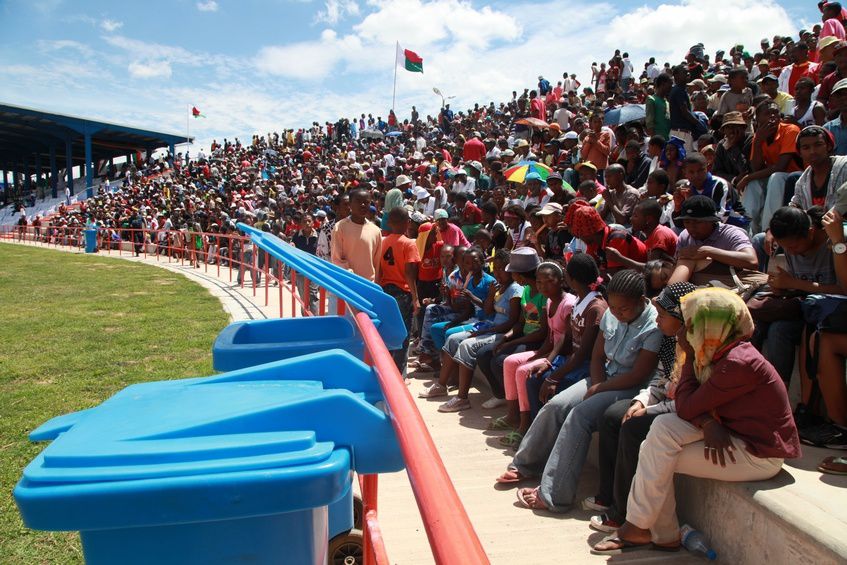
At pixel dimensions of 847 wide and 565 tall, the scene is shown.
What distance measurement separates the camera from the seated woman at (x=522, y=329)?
5414 millimetres

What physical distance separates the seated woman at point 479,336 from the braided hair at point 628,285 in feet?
5.92

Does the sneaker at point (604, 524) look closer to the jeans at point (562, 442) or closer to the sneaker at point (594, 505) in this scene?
the sneaker at point (594, 505)

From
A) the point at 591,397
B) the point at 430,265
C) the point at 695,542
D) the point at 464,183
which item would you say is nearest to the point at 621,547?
the point at 695,542

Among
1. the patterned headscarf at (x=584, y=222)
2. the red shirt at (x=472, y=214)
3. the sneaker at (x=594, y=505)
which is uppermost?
the red shirt at (x=472, y=214)

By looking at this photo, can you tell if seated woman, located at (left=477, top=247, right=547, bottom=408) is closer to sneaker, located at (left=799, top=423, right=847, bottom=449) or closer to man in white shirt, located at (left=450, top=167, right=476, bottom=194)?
sneaker, located at (left=799, top=423, right=847, bottom=449)

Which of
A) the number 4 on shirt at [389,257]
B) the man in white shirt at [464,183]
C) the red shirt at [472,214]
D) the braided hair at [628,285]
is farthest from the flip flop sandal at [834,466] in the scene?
the man in white shirt at [464,183]

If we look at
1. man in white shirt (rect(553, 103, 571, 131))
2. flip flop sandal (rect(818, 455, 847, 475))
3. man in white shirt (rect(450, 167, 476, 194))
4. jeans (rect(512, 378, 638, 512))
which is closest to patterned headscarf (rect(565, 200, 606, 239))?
jeans (rect(512, 378, 638, 512))

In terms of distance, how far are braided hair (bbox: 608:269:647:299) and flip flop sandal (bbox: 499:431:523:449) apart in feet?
4.85

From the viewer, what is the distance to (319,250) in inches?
439

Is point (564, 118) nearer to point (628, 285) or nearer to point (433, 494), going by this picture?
point (628, 285)

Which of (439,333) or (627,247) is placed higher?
(627,247)

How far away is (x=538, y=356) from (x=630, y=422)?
1.65 metres

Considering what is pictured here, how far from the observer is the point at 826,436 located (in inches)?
137

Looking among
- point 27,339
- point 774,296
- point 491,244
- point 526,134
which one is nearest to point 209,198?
point 526,134
